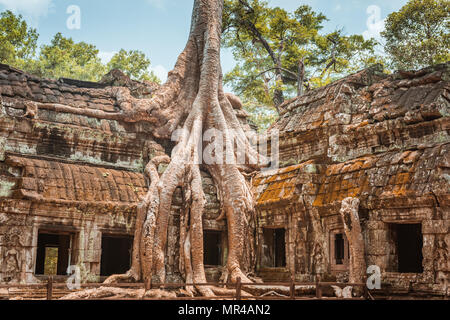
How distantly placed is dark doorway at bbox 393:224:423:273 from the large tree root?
113 inches

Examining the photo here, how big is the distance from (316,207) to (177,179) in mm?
2705

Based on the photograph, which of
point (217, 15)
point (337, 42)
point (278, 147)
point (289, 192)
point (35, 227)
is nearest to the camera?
point (35, 227)

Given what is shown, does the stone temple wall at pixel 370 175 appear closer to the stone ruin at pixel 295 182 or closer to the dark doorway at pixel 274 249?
the stone ruin at pixel 295 182

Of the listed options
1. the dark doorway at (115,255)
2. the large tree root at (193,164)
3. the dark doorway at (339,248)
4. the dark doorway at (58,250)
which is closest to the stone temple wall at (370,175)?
the dark doorway at (339,248)

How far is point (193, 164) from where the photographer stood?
36.0 feet

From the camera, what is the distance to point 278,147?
11867mm

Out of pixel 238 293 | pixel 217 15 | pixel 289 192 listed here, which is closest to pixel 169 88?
pixel 217 15

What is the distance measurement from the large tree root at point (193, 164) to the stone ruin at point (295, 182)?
31 cm

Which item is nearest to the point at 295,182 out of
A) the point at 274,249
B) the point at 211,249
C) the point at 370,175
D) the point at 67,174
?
the point at 370,175

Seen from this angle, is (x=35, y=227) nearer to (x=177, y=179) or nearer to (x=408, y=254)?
(x=177, y=179)

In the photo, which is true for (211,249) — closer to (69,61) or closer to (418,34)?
(418,34)

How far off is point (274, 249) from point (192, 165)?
2.44 meters

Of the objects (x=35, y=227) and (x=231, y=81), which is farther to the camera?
(x=231, y=81)

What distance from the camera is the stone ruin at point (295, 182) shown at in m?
8.54
